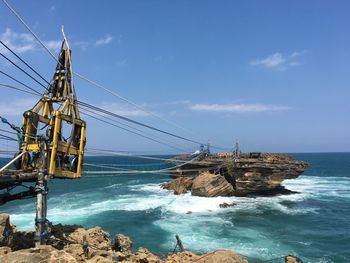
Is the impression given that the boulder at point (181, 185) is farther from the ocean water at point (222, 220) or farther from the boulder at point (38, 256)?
the boulder at point (38, 256)

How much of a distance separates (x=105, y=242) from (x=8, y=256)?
10.0 metres

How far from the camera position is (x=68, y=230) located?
19828 millimetres

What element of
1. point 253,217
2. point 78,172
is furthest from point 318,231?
point 78,172

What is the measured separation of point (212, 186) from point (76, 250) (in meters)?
37.2

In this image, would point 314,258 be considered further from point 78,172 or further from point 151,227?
point 78,172

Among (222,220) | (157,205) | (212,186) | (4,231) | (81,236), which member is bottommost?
(222,220)

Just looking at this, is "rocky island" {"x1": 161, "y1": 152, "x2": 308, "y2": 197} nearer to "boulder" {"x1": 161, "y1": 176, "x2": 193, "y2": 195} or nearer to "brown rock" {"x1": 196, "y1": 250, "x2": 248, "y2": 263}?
"boulder" {"x1": 161, "y1": 176, "x2": 193, "y2": 195}

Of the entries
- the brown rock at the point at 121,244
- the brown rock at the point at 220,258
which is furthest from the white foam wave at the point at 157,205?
the brown rock at the point at 220,258

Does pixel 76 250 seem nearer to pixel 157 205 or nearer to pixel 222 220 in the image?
pixel 222 220

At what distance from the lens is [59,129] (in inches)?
641

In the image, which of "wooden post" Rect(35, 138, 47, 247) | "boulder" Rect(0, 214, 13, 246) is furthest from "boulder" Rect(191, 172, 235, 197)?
"wooden post" Rect(35, 138, 47, 247)

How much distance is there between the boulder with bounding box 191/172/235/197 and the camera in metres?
51.2

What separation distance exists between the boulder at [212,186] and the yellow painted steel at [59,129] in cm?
3466

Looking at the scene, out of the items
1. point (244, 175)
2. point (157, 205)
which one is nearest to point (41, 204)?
point (157, 205)
